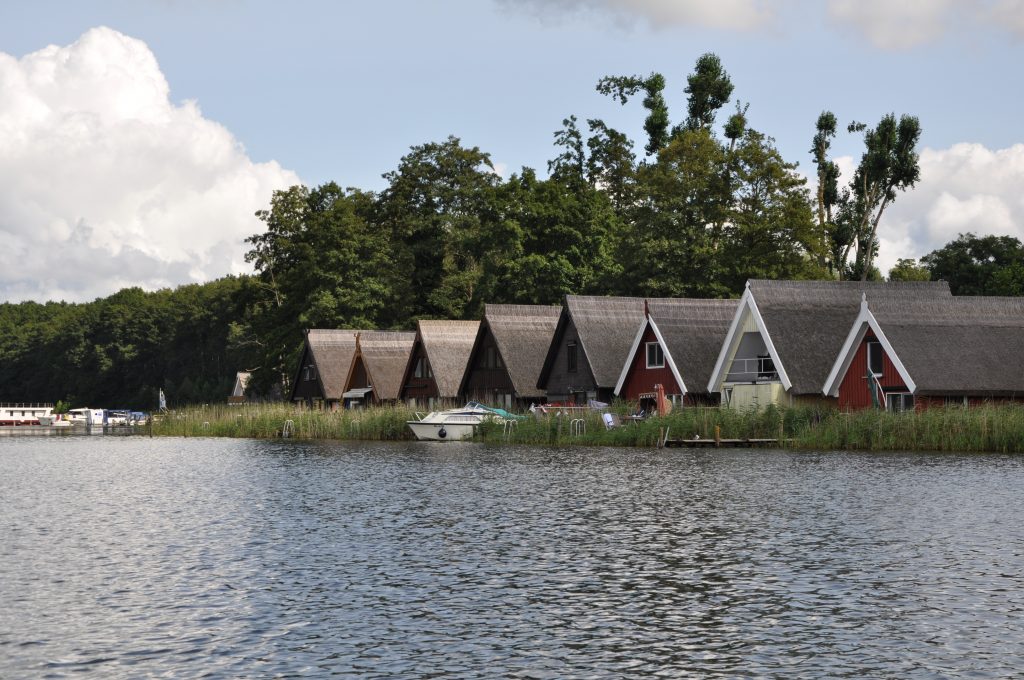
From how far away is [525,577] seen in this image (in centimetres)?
1997

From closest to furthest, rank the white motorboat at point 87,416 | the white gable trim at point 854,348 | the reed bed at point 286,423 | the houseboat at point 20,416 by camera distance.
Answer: the white gable trim at point 854,348, the reed bed at point 286,423, the white motorboat at point 87,416, the houseboat at point 20,416

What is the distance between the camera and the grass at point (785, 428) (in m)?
47.4

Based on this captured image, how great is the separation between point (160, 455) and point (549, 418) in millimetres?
17760

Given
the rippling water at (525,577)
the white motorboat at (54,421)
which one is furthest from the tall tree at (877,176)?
the white motorboat at (54,421)

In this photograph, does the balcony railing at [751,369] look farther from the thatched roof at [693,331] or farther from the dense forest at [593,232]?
the dense forest at [593,232]

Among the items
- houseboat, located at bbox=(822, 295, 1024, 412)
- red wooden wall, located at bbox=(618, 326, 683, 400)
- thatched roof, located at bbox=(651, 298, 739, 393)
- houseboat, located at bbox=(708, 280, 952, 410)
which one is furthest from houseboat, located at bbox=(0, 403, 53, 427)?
houseboat, located at bbox=(822, 295, 1024, 412)

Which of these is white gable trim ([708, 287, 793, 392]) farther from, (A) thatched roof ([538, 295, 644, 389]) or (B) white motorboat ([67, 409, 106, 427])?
(B) white motorboat ([67, 409, 106, 427])

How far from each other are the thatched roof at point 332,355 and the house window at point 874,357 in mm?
44633

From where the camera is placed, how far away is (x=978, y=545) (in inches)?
A: 888

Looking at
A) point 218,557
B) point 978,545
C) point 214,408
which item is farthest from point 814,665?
point 214,408

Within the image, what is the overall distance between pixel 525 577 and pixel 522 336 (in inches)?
2221

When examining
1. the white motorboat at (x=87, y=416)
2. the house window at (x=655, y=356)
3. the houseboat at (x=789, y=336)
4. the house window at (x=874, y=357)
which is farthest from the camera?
the white motorboat at (x=87, y=416)

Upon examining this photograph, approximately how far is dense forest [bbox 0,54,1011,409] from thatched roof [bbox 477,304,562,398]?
8.81m

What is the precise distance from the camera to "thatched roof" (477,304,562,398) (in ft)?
244
